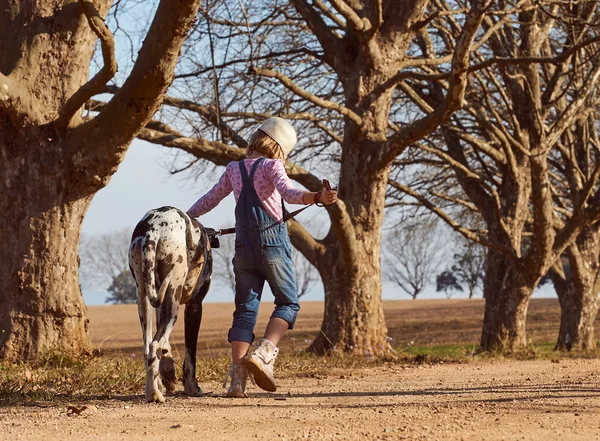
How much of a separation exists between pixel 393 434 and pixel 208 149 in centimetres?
610

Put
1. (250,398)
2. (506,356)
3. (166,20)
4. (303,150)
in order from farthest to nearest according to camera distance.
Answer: (303,150)
(506,356)
(166,20)
(250,398)

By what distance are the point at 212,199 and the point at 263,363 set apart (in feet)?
3.94

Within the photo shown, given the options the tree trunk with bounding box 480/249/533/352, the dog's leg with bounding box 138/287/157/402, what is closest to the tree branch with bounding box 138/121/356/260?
the dog's leg with bounding box 138/287/157/402

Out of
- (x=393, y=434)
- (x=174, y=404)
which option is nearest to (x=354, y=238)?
(x=174, y=404)

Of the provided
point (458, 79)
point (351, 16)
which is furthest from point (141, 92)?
point (351, 16)

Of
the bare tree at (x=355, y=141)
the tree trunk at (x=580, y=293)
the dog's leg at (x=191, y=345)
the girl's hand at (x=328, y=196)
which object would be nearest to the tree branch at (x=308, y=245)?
the bare tree at (x=355, y=141)

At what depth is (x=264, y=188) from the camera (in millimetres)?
5387

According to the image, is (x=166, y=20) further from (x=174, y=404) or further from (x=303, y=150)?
(x=303, y=150)

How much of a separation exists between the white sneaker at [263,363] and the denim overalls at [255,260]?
0.14 metres

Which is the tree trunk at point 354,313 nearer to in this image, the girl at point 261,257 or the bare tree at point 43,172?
the bare tree at point 43,172

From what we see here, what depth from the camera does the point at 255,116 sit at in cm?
1116

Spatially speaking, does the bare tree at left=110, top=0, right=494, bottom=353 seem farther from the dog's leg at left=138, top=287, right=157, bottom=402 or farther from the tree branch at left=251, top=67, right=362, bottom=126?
the dog's leg at left=138, top=287, right=157, bottom=402

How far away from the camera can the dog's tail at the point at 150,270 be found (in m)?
5.11

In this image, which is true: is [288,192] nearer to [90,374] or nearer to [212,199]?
[212,199]
